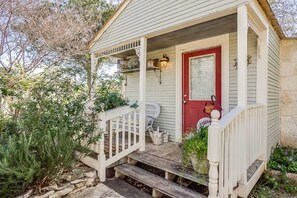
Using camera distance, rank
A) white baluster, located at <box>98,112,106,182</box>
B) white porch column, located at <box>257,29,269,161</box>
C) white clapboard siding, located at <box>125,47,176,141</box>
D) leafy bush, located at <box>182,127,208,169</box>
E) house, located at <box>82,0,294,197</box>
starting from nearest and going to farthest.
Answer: house, located at <box>82,0,294,197</box>, leafy bush, located at <box>182,127,208,169</box>, white baluster, located at <box>98,112,106,182</box>, white porch column, located at <box>257,29,269,161</box>, white clapboard siding, located at <box>125,47,176,141</box>

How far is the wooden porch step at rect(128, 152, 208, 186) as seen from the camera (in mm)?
2465

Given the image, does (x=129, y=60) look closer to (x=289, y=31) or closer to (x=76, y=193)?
(x=76, y=193)

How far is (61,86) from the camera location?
3.10m

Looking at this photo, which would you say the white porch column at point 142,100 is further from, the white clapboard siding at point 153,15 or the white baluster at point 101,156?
the white baluster at point 101,156

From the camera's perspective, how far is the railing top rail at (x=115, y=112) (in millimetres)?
3057

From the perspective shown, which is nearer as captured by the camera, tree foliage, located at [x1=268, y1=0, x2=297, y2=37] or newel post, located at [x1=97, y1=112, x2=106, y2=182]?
newel post, located at [x1=97, y1=112, x2=106, y2=182]

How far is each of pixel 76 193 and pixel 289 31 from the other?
29.4 ft

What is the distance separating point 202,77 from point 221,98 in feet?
2.04

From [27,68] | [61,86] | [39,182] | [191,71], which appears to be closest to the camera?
[39,182]

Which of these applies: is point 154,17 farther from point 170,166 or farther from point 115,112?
point 170,166

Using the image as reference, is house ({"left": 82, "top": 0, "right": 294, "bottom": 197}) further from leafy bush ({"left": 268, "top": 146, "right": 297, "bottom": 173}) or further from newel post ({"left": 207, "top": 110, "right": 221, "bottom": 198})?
leafy bush ({"left": 268, "top": 146, "right": 297, "bottom": 173})

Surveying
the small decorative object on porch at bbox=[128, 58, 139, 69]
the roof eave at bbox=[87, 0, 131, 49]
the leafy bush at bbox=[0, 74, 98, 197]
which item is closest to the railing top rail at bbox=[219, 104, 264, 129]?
the leafy bush at bbox=[0, 74, 98, 197]

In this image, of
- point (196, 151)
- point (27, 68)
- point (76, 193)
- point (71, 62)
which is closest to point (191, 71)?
point (196, 151)

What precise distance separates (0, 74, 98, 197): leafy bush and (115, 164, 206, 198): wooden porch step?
0.80m
